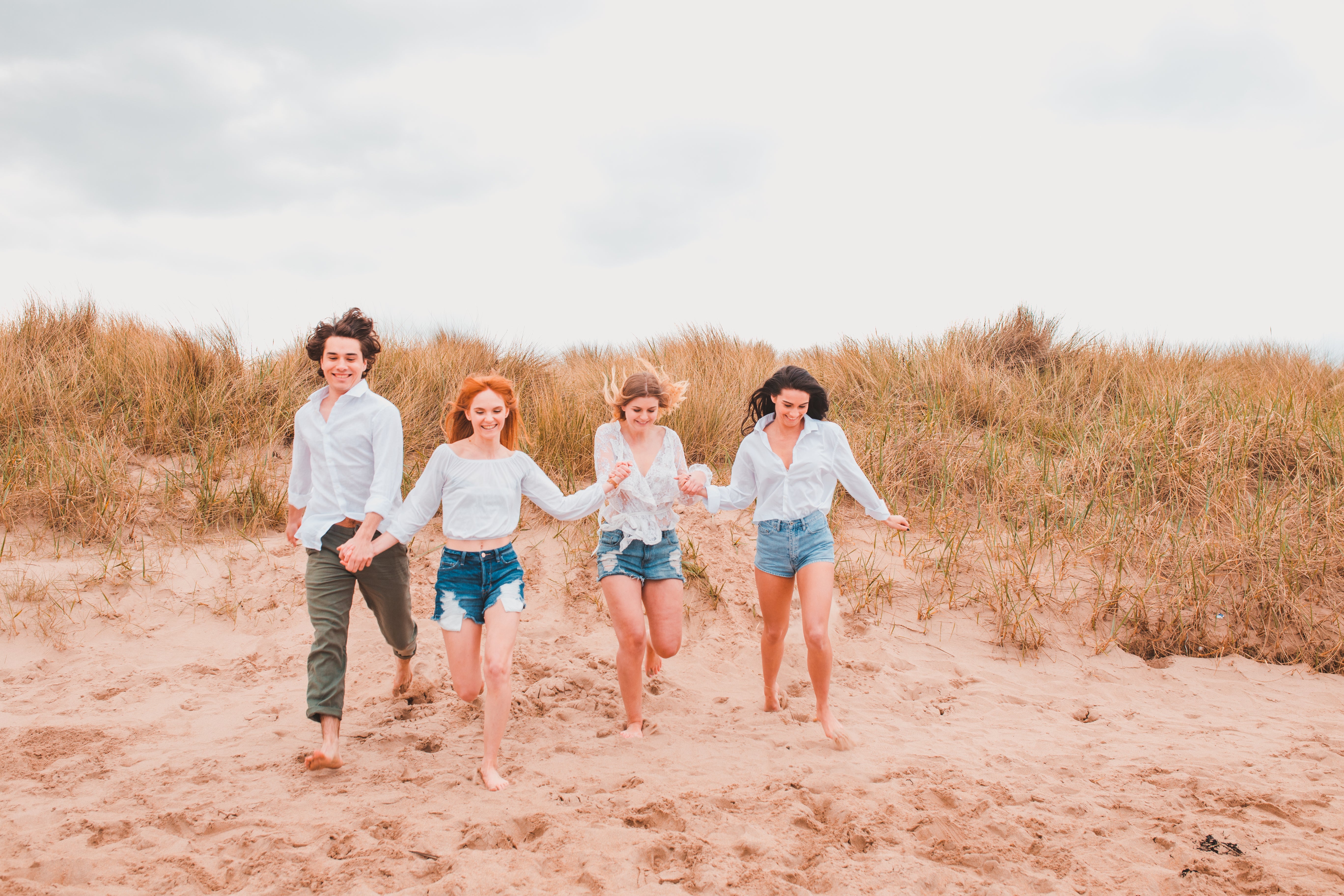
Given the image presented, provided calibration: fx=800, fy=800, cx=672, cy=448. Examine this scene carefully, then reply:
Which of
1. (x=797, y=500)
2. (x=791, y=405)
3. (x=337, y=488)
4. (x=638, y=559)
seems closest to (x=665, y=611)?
(x=638, y=559)

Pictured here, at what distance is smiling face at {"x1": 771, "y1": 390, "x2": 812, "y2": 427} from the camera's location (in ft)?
13.9

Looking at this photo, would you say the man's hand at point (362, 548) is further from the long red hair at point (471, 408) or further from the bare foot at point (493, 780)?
the bare foot at point (493, 780)

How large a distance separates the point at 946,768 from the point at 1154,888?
1.06 meters

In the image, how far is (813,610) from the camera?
3.99 m

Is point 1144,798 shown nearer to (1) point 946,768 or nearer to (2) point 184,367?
(1) point 946,768

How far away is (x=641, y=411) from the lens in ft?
13.7

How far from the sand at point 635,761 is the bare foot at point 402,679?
70 millimetres

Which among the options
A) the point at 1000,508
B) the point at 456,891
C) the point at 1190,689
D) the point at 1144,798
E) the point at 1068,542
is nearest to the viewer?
the point at 456,891

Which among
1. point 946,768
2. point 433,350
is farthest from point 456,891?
point 433,350

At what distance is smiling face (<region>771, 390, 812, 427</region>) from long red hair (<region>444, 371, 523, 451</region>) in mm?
1375

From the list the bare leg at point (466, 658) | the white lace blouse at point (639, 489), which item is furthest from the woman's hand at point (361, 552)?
the white lace blouse at point (639, 489)

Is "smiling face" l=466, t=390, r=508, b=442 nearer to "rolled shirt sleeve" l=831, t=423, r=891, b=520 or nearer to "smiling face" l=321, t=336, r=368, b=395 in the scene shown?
"smiling face" l=321, t=336, r=368, b=395

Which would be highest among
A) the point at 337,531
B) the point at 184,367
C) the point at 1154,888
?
the point at 184,367

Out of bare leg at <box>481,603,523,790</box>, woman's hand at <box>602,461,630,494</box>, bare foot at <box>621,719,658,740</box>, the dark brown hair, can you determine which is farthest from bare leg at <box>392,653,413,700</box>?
the dark brown hair
